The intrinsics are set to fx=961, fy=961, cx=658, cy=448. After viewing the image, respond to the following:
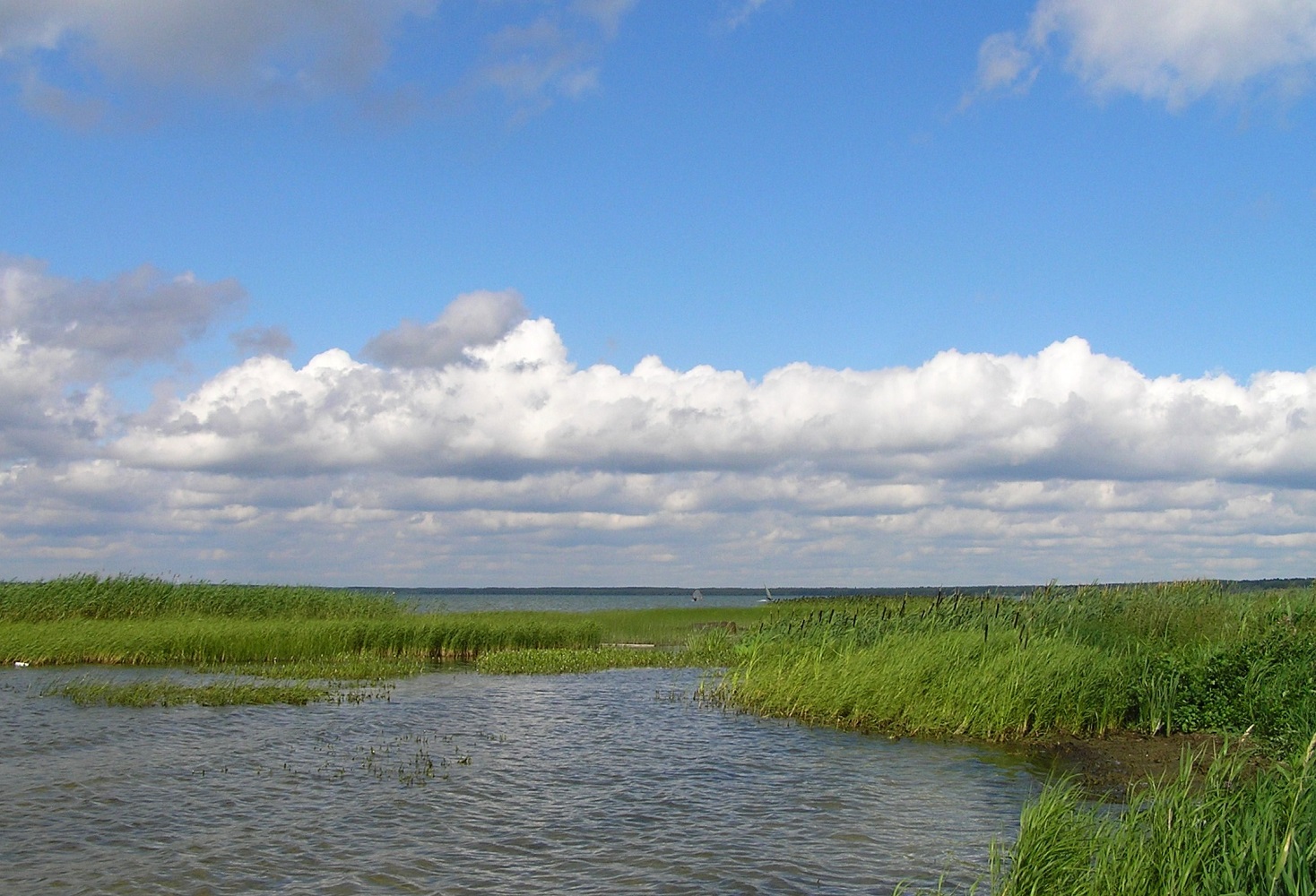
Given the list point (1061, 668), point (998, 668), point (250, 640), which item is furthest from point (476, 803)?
point (250, 640)

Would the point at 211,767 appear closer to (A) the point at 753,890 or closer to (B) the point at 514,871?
(B) the point at 514,871

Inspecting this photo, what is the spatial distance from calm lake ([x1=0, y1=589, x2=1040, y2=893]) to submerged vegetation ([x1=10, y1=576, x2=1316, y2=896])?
161 centimetres

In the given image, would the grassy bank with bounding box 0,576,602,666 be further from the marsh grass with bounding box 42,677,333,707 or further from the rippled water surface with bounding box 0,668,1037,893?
the rippled water surface with bounding box 0,668,1037,893

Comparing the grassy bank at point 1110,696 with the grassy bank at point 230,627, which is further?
the grassy bank at point 230,627

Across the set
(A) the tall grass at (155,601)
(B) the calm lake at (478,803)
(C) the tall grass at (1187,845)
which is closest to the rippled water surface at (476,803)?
(B) the calm lake at (478,803)

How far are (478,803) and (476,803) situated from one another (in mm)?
32

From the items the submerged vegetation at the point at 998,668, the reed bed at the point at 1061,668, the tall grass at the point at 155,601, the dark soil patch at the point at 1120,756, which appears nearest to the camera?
the submerged vegetation at the point at 998,668

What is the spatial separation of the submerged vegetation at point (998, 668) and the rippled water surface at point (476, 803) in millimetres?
1585

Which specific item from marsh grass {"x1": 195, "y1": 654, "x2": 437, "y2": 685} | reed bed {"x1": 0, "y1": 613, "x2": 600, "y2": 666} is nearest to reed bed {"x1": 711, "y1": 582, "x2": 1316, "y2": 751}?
marsh grass {"x1": 195, "y1": 654, "x2": 437, "y2": 685}

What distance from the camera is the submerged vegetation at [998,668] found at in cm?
922

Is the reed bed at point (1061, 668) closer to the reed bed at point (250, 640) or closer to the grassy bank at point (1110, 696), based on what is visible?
the grassy bank at point (1110, 696)

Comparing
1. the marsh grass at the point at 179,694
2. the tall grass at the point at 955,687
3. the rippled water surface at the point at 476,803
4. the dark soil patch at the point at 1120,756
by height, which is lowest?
the rippled water surface at the point at 476,803

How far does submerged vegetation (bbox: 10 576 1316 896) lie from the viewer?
9.22 meters

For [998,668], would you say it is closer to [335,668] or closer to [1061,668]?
[1061,668]
